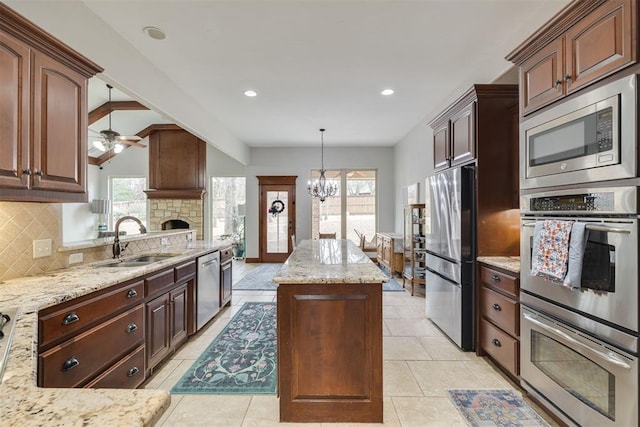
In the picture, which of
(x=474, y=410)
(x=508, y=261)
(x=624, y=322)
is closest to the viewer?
(x=624, y=322)

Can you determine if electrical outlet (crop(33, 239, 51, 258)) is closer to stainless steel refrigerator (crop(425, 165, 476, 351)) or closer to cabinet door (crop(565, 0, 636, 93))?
stainless steel refrigerator (crop(425, 165, 476, 351))

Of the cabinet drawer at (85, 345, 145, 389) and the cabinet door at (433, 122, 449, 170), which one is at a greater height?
the cabinet door at (433, 122, 449, 170)

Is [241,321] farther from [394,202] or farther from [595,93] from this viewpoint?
[394,202]

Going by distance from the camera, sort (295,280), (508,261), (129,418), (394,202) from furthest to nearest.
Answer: (394,202) → (508,261) → (295,280) → (129,418)

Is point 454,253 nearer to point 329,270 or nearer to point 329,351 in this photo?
point 329,270

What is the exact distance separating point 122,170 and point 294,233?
4954mm

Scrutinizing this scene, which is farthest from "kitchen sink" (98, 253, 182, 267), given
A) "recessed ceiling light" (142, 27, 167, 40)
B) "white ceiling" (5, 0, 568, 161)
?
"recessed ceiling light" (142, 27, 167, 40)

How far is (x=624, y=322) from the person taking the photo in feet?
4.58

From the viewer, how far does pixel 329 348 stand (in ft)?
6.06

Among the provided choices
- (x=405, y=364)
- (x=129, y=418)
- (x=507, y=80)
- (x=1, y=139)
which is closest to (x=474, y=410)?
(x=405, y=364)

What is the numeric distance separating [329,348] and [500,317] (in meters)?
1.50

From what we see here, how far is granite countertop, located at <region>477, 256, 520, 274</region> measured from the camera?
7.43ft

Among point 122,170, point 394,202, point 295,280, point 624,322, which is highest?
point 122,170

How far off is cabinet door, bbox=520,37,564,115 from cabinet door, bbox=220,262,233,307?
11.5ft
